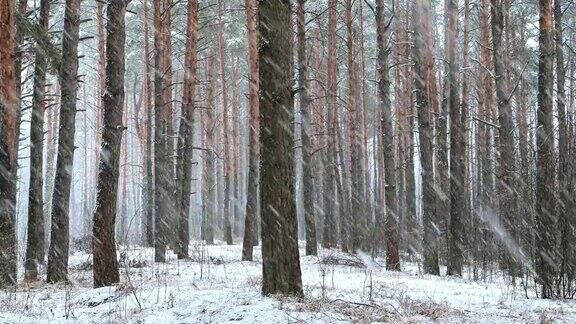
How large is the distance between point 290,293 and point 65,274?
561 cm

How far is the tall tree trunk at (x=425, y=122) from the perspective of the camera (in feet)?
38.4

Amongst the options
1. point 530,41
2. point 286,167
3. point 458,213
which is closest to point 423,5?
point 458,213

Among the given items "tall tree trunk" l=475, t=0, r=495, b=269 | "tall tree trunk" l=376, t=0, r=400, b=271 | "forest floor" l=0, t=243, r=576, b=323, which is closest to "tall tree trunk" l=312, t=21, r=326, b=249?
"tall tree trunk" l=376, t=0, r=400, b=271

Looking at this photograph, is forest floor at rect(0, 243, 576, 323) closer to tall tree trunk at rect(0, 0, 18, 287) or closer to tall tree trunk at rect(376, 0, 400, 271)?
tall tree trunk at rect(0, 0, 18, 287)

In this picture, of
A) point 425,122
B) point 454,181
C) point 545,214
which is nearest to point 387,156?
point 425,122

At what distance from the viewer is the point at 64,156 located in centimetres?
935

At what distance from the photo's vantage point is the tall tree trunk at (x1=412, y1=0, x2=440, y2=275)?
1170cm

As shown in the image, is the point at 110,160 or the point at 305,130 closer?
the point at 110,160

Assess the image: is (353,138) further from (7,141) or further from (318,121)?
(7,141)

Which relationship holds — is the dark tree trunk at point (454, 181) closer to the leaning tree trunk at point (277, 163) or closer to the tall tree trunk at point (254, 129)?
the tall tree trunk at point (254, 129)

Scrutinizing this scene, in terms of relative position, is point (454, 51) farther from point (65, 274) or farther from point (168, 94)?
point (168, 94)

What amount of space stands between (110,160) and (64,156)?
2.13 metres

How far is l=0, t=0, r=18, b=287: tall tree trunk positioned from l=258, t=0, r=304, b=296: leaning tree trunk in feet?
15.7

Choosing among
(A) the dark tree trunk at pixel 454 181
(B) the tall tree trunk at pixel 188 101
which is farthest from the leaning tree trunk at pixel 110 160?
(A) the dark tree trunk at pixel 454 181
